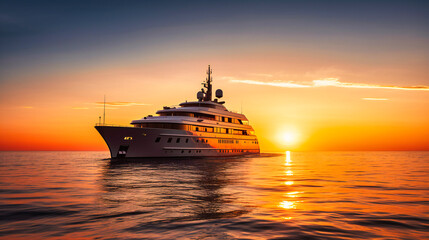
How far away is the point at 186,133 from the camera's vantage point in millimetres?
43844

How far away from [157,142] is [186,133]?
17.1 ft

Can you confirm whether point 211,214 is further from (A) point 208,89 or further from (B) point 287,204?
(A) point 208,89

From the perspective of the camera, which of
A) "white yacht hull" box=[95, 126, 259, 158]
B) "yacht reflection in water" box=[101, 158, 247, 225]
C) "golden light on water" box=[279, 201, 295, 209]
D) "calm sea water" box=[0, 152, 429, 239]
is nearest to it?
"calm sea water" box=[0, 152, 429, 239]

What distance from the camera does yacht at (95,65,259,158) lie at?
126 feet

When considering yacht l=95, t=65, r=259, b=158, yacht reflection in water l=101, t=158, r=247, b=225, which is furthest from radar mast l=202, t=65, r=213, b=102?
yacht reflection in water l=101, t=158, r=247, b=225

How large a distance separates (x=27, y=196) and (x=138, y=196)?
5116 mm

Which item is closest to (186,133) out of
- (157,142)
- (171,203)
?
(157,142)

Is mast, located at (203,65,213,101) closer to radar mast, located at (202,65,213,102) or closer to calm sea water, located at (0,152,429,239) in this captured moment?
radar mast, located at (202,65,213,102)

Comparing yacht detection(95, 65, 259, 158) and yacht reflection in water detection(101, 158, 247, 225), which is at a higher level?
yacht detection(95, 65, 259, 158)

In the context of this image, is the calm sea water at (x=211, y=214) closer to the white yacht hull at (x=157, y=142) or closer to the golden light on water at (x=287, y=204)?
the golden light on water at (x=287, y=204)

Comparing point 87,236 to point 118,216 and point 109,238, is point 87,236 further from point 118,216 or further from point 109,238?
point 118,216

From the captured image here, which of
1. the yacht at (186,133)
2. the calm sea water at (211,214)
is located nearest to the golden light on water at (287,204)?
the calm sea water at (211,214)

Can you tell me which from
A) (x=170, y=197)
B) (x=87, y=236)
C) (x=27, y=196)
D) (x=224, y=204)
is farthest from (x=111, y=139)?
(x=87, y=236)

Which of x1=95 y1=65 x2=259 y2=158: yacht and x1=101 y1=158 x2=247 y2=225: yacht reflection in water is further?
x1=95 y1=65 x2=259 y2=158: yacht
